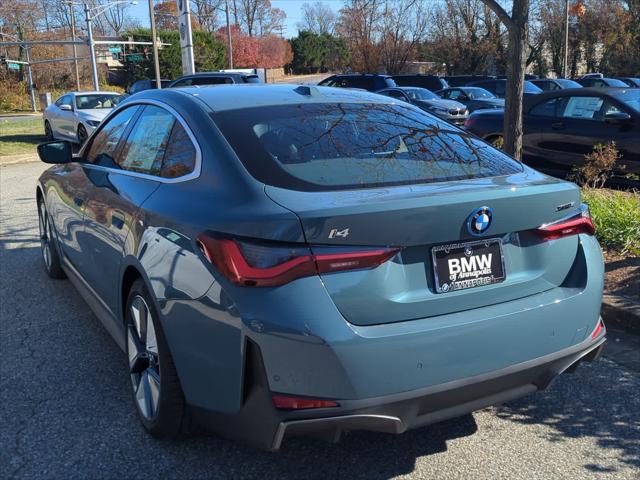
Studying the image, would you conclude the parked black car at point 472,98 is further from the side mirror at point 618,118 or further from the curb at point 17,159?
the curb at point 17,159

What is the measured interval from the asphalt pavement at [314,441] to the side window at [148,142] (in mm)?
1259

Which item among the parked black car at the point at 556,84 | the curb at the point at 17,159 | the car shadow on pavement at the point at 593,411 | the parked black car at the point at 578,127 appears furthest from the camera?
the parked black car at the point at 556,84

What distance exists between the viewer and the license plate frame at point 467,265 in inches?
101

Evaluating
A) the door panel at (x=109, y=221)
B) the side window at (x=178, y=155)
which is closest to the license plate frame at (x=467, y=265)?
the side window at (x=178, y=155)

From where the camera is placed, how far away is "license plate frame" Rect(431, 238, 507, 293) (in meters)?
Answer: 2.57

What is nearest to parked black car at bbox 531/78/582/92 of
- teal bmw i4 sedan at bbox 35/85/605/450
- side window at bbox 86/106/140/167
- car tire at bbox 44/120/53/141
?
car tire at bbox 44/120/53/141

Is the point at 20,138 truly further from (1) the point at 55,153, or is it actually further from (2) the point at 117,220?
A: (2) the point at 117,220

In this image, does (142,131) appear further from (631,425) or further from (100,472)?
(631,425)

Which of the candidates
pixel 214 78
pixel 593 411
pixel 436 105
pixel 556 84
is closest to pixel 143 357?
pixel 593 411

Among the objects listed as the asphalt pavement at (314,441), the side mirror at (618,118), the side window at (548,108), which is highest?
the side window at (548,108)

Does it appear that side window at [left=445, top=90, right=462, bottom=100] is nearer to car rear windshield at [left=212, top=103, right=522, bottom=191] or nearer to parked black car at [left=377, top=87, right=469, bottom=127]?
parked black car at [left=377, top=87, right=469, bottom=127]

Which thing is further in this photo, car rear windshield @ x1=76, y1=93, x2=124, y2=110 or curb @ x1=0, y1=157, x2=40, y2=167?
car rear windshield @ x1=76, y1=93, x2=124, y2=110

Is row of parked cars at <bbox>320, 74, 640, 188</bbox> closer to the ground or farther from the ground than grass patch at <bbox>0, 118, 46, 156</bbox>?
farther from the ground

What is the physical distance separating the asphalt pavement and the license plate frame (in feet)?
3.00
